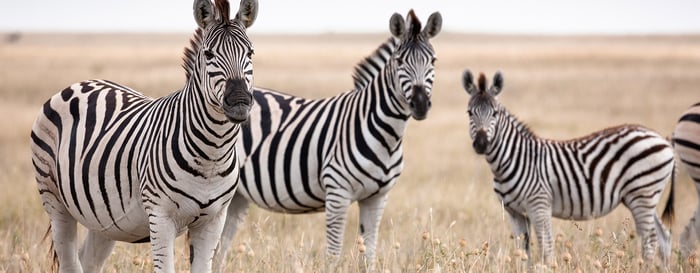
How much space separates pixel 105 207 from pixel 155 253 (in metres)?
0.55

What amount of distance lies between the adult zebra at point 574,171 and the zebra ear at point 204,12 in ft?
12.8

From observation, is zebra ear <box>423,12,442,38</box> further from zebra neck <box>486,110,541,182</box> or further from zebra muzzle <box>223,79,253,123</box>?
zebra muzzle <box>223,79,253,123</box>

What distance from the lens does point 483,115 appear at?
775 cm

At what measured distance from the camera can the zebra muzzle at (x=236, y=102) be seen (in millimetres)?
3912

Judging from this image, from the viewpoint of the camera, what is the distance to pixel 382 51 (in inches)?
285

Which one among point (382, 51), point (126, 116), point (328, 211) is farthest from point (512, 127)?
point (126, 116)

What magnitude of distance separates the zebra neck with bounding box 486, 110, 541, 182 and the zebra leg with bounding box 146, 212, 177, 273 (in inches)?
159

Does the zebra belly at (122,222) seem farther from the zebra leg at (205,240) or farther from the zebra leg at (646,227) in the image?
the zebra leg at (646,227)

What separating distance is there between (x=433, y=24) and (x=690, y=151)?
3.27 metres

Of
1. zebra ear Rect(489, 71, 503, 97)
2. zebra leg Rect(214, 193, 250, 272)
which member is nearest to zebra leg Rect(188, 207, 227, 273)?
zebra leg Rect(214, 193, 250, 272)

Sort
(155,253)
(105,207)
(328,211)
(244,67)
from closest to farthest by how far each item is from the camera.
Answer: (244,67), (155,253), (105,207), (328,211)

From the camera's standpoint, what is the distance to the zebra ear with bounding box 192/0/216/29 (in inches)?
168

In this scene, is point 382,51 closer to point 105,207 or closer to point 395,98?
point 395,98

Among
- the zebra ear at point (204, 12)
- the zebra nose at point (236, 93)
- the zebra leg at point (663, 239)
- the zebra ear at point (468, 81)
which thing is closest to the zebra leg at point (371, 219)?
the zebra ear at point (468, 81)
